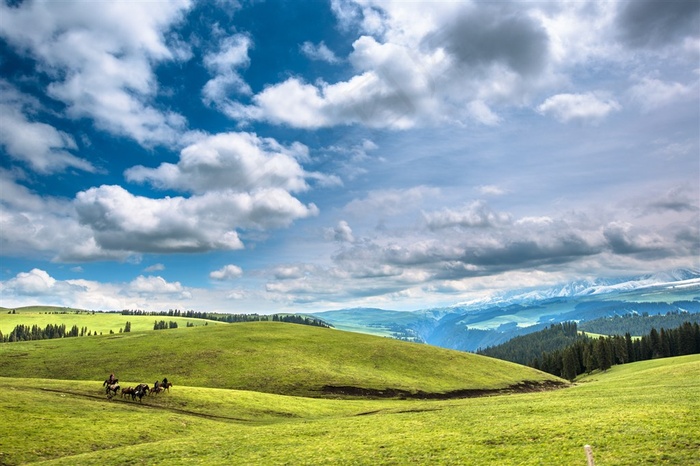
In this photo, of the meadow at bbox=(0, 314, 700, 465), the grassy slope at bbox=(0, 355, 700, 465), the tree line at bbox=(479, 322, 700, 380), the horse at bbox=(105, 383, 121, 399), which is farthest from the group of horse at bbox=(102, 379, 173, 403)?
the tree line at bbox=(479, 322, 700, 380)

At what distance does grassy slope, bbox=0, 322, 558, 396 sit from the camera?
79069 mm

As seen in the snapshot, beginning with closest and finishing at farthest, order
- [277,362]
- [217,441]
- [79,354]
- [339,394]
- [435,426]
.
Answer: [217,441] < [435,426] < [339,394] < [277,362] < [79,354]

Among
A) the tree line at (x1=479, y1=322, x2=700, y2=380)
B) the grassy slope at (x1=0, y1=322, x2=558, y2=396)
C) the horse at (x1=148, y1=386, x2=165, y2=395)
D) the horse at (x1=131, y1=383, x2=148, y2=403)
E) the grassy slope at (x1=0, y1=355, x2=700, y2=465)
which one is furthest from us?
the tree line at (x1=479, y1=322, x2=700, y2=380)

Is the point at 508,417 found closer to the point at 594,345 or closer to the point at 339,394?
the point at 339,394

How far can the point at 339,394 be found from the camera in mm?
73250

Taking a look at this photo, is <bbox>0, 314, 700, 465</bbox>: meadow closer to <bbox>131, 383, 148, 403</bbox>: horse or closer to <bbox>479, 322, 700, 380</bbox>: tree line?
<bbox>131, 383, 148, 403</bbox>: horse

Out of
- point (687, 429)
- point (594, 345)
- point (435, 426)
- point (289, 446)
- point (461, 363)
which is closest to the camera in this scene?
point (687, 429)

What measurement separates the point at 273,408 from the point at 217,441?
70.7 feet

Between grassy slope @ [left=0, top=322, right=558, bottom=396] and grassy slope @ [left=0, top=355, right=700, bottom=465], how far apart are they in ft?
98.8

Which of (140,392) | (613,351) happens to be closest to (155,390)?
(140,392)

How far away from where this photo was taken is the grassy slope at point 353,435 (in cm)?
2456

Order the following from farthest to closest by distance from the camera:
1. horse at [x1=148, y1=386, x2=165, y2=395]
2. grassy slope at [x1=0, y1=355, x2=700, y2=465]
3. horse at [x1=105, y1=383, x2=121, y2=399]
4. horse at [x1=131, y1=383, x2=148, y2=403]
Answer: horse at [x1=148, y1=386, x2=165, y2=395]
horse at [x1=105, y1=383, x2=121, y2=399]
horse at [x1=131, y1=383, x2=148, y2=403]
grassy slope at [x1=0, y1=355, x2=700, y2=465]

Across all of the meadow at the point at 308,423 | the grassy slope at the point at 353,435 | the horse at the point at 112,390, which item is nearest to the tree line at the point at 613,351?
the meadow at the point at 308,423

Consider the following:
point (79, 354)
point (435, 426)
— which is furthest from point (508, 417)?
point (79, 354)
